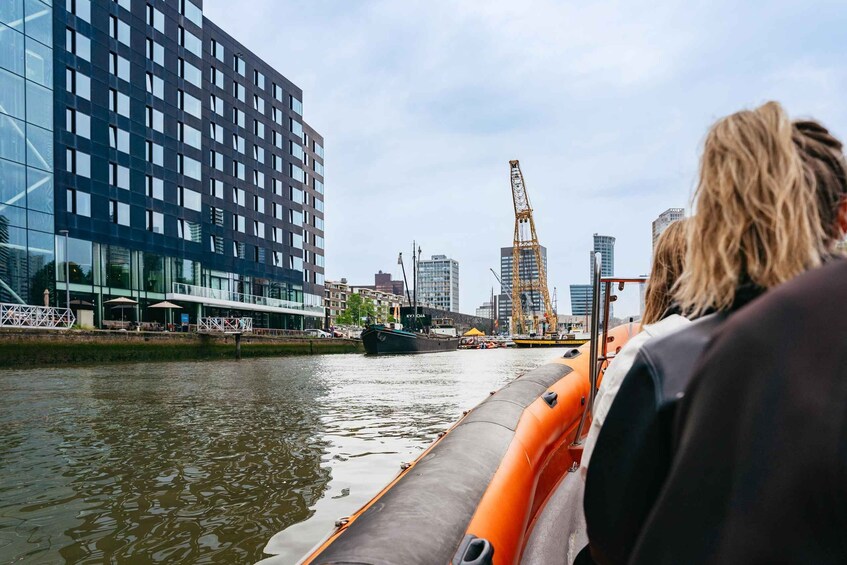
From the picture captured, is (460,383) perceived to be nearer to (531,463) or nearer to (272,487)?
(272,487)

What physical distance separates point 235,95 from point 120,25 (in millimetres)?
11672

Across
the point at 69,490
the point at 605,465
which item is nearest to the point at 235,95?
the point at 69,490

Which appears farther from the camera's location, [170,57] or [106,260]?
[170,57]

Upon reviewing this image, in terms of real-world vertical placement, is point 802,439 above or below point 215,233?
below

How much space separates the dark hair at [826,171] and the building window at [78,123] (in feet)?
113

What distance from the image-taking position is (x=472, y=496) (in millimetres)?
2434

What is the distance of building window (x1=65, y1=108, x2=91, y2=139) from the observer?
98.0 feet

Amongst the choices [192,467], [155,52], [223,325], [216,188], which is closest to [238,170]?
[216,188]

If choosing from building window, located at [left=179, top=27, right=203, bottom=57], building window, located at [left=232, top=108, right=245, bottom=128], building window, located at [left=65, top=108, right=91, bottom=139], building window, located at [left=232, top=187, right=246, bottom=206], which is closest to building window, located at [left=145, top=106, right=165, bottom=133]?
building window, located at [left=65, top=108, right=91, bottom=139]

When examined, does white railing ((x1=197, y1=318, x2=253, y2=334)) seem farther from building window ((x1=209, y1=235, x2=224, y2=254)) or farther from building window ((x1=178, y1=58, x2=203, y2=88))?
building window ((x1=178, y1=58, x2=203, y2=88))

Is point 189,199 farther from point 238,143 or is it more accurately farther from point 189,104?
point 238,143

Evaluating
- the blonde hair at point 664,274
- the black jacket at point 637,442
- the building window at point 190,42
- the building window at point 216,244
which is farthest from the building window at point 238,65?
the black jacket at point 637,442

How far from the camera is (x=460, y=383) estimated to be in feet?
52.9

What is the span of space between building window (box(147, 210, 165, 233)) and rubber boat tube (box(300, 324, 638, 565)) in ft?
114
